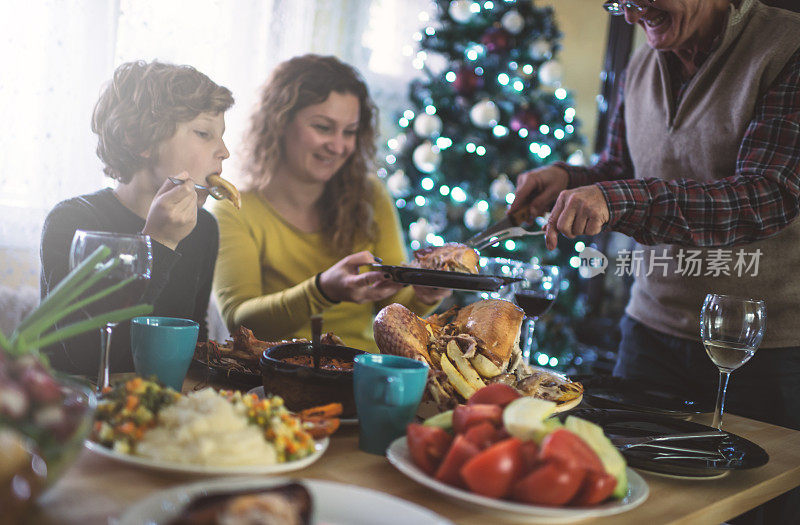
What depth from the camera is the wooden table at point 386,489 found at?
0.63 m

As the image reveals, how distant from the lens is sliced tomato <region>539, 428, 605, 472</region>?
67 centimetres

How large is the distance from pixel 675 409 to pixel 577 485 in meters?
→ 0.70

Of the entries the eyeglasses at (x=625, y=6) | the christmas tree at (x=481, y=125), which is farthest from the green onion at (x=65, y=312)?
the christmas tree at (x=481, y=125)

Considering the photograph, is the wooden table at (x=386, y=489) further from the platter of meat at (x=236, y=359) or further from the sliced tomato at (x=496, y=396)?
the platter of meat at (x=236, y=359)

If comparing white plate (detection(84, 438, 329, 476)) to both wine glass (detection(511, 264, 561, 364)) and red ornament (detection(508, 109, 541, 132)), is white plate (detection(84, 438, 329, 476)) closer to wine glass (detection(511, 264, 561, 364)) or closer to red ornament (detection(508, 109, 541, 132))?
wine glass (detection(511, 264, 561, 364))

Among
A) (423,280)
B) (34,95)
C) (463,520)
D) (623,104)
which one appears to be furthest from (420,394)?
(623,104)

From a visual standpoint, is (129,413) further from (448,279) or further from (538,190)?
(538,190)

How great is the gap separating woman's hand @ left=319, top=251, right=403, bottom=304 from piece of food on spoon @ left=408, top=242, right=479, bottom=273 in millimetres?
134

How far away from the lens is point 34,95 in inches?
50.3

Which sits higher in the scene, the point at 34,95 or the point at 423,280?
the point at 34,95

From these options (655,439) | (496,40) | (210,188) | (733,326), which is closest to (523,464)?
(655,439)

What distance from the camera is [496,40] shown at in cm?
371

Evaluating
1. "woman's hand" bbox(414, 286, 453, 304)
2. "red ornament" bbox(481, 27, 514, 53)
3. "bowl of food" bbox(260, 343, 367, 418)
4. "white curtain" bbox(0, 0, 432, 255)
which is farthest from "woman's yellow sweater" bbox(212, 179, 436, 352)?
"red ornament" bbox(481, 27, 514, 53)

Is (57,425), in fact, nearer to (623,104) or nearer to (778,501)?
(778,501)
